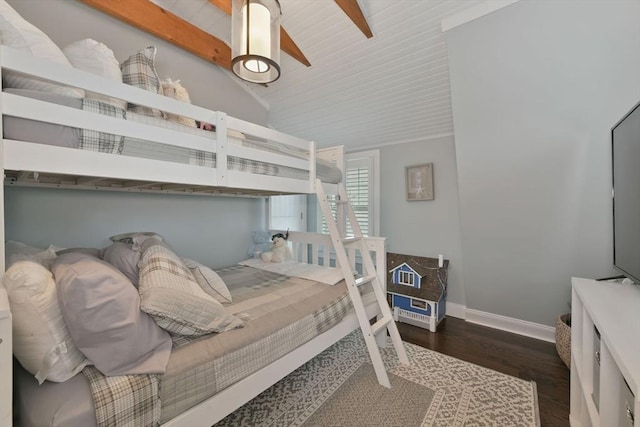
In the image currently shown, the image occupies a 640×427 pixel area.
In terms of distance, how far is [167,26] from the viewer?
238 cm

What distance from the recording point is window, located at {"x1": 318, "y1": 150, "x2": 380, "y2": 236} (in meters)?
3.56

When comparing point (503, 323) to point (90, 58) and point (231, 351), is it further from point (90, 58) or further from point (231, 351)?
point (90, 58)

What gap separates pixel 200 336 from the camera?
4.00 ft

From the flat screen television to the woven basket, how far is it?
775 millimetres

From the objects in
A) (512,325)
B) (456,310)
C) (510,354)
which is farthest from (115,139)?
(512,325)

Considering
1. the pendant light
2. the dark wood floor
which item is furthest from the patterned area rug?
the pendant light

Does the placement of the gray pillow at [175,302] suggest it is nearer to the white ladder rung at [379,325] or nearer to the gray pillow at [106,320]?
the gray pillow at [106,320]

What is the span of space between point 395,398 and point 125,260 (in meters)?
1.79

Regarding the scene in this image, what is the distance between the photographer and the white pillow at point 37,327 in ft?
2.72

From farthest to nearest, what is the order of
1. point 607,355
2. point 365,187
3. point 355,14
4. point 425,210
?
point 365,187 → point 425,210 → point 355,14 → point 607,355

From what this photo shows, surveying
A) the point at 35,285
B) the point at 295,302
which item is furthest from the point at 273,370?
the point at 35,285

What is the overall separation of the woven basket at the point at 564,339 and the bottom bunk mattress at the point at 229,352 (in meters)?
1.53

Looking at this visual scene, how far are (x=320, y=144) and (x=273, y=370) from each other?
2.96m

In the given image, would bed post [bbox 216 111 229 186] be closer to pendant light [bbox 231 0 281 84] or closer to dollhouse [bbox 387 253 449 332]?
pendant light [bbox 231 0 281 84]
